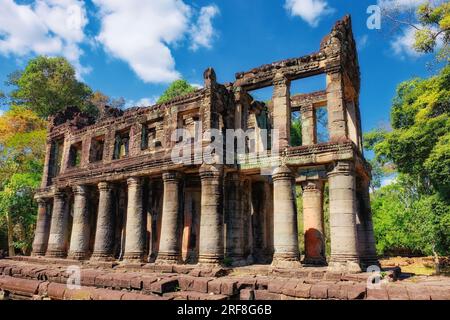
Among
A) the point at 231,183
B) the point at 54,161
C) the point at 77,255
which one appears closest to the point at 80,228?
the point at 77,255

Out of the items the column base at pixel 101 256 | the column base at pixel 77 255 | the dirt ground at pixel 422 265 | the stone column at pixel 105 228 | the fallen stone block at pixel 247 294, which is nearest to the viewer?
the fallen stone block at pixel 247 294

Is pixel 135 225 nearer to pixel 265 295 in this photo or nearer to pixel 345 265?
pixel 265 295

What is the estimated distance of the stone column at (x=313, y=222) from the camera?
50.4ft

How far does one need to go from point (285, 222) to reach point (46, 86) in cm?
3037

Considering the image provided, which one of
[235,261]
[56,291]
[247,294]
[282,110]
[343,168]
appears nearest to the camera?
[247,294]

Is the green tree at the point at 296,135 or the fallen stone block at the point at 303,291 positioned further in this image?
the green tree at the point at 296,135

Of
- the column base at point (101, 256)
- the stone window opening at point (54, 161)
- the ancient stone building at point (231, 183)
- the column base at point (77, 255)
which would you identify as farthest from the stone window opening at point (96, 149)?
the column base at point (101, 256)

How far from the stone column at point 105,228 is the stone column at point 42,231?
5739mm

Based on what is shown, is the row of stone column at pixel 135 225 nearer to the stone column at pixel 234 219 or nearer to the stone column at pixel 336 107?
the stone column at pixel 234 219

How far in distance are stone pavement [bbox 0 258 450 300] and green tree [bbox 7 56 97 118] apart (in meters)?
25.1

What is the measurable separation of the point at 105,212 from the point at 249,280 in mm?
9426

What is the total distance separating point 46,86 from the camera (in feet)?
108

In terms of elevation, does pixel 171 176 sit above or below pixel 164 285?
above
